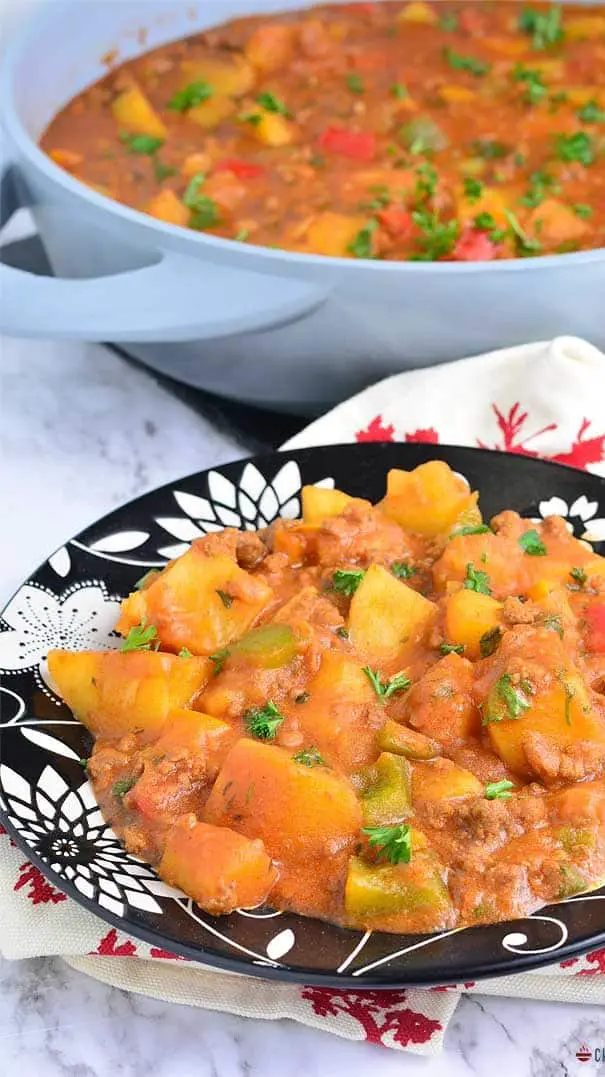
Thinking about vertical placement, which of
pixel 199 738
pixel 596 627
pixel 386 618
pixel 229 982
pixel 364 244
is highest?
pixel 364 244

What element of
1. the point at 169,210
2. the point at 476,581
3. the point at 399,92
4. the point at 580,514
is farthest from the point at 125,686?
the point at 399,92

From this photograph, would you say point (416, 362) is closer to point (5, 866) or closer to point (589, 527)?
point (589, 527)

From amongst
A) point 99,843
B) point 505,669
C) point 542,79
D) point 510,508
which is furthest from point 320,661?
point 542,79

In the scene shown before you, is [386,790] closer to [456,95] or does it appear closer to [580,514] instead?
[580,514]

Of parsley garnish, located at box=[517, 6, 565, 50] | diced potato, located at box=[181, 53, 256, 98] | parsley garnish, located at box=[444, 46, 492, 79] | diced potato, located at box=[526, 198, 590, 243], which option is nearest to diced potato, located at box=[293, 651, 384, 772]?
diced potato, located at box=[526, 198, 590, 243]

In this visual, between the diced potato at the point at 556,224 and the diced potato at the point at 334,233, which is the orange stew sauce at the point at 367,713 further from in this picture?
the diced potato at the point at 556,224

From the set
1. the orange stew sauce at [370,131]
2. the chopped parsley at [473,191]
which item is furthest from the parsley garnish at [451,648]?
the chopped parsley at [473,191]

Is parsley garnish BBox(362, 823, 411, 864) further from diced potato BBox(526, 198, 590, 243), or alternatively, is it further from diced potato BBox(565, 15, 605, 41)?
diced potato BBox(565, 15, 605, 41)
